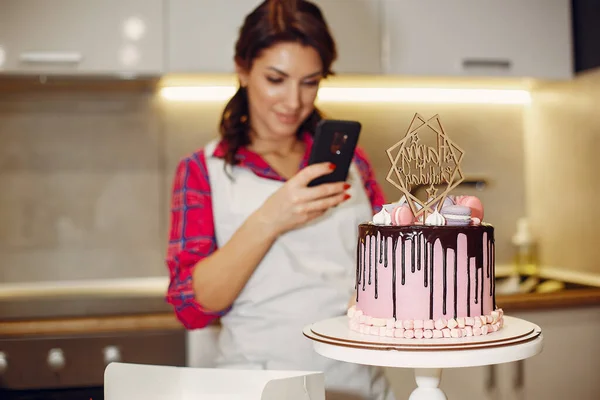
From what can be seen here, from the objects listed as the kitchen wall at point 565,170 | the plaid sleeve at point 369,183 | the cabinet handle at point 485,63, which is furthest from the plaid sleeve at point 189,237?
the kitchen wall at point 565,170

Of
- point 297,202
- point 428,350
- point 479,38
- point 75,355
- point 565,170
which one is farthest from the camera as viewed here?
point 565,170

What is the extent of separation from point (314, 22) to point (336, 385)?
0.70 meters

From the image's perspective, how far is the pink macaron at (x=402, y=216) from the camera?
102 centimetres

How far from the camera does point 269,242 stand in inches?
50.9

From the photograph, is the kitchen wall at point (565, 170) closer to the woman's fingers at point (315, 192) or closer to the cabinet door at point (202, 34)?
the cabinet door at point (202, 34)

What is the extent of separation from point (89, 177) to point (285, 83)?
3.86 feet

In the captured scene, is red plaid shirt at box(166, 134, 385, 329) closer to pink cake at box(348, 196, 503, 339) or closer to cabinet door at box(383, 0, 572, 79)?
pink cake at box(348, 196, 503, 339)

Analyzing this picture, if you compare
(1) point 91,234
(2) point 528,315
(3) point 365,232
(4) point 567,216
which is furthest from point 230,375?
(4) point 567,216

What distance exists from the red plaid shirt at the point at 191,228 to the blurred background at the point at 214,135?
0.52 metres

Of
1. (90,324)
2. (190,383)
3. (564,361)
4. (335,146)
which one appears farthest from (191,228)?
(564,361)

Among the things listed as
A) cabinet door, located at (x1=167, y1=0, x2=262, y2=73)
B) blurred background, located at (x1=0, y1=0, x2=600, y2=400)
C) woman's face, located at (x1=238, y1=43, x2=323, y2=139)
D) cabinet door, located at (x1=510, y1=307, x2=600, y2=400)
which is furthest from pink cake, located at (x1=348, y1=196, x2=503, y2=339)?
cabinet door, located at (x1=167, y1=0, x2=262, y2=73)

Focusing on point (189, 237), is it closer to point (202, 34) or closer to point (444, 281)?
point (444, 281)

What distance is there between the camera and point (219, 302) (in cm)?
134

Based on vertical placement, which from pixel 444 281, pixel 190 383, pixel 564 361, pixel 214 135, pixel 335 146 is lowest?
pixel 564 361
